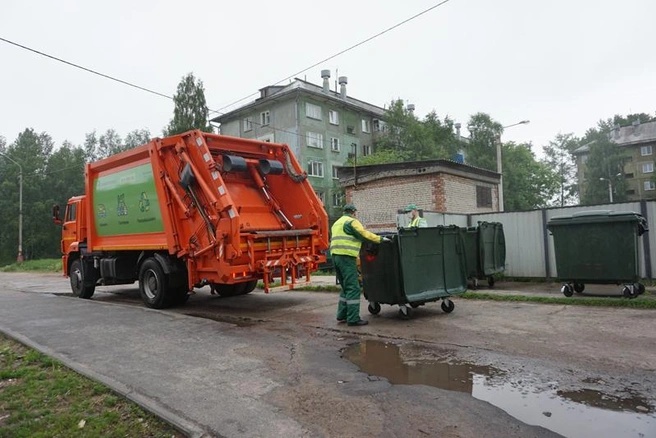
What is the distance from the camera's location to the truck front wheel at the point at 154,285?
801 centimetres

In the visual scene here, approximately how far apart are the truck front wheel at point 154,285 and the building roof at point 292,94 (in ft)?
81.3

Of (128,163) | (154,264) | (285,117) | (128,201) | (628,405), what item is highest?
(285,117)

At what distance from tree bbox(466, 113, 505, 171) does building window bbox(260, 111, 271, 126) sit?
739 inches

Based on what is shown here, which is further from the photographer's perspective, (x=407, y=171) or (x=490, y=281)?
(x=407, y=171)

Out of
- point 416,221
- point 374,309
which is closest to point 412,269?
point 374,309

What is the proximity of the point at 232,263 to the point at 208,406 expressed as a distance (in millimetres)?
3545

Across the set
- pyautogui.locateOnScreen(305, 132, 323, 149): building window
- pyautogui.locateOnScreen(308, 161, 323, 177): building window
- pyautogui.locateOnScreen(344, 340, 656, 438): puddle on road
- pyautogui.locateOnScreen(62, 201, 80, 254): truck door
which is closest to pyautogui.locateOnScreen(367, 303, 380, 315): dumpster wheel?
pyautogui.locateOnScreen(344, 340, 656, 438): puddle on road

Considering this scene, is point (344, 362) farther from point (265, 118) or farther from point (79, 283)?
point (265, 118)

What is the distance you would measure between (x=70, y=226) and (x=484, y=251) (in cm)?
931

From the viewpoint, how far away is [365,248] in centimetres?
649

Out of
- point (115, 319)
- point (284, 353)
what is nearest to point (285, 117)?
point (115, 319)

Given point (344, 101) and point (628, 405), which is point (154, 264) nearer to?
point (628, 405)

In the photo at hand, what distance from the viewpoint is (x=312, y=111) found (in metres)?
33.2

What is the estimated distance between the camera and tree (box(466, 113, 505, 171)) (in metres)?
41.1
